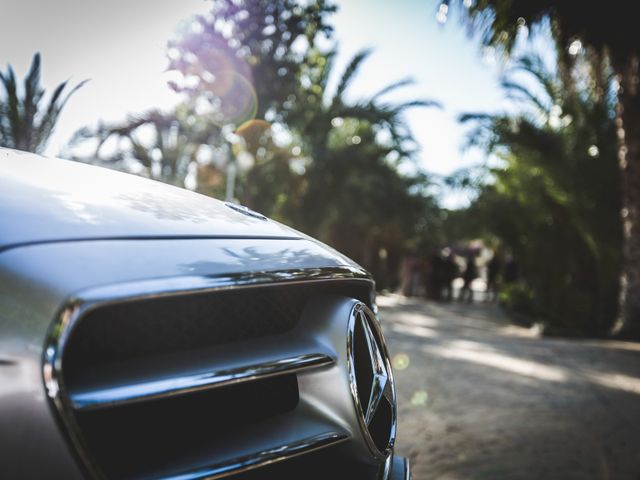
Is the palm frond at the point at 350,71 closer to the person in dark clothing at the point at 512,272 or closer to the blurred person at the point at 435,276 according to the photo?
the blurred person at the point at 435,276

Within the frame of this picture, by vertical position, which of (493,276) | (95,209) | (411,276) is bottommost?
(411,276)

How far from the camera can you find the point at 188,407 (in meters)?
0.88

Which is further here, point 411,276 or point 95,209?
point 411,276

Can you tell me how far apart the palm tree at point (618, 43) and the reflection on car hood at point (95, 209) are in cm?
684

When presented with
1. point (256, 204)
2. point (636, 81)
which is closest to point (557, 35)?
point (636, 81)

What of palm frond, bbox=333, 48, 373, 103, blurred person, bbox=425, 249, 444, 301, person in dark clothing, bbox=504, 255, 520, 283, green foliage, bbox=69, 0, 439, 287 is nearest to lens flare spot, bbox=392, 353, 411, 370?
green foliage, bbox=69, 0, 439, 287

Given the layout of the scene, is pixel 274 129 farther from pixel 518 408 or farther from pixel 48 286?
pixel 48 286

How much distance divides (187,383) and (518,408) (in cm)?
366

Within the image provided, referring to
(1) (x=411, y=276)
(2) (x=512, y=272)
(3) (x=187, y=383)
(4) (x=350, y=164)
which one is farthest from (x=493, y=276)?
(3) (x=187, y=383)

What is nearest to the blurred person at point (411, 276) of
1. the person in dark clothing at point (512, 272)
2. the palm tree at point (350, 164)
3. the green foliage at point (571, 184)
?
the palm tree at point (350, 164)

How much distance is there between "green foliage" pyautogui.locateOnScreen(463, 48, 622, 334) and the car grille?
8254mm

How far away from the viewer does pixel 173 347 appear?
0.88 metres

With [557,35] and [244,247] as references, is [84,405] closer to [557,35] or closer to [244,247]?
[244,247]

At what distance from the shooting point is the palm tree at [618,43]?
23.0 feet
